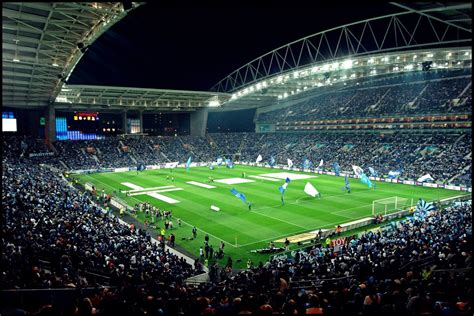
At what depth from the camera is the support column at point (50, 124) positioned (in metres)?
71.5

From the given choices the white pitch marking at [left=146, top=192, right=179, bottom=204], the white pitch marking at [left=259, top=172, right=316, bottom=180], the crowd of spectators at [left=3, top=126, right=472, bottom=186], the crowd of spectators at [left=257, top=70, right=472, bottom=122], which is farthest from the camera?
the crowd of spectators at [left=257, top=70, right=472, bottom=122]

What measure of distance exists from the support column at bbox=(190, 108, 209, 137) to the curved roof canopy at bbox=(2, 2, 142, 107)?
5854cm

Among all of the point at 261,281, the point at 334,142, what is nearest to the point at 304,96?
the point at 334,142

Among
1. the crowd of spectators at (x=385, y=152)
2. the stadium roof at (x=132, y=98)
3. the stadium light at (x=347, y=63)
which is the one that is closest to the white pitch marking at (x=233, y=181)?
the crowd of spectators at (x=385, y=152)

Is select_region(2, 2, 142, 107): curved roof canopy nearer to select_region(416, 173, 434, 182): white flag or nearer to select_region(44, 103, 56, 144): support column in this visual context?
select_region(44, 103, 56, 144): support column

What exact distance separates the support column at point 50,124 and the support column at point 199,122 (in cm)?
3668

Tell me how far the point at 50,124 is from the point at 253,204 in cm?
5286

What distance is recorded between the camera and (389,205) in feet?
128

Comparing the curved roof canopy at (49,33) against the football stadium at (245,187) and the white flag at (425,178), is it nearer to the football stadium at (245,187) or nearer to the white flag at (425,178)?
the football stadium at (245,187)

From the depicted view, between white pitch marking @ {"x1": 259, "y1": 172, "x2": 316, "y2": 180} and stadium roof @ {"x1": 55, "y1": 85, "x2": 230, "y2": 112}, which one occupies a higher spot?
stadium roof @ {"x1": 55, "y1": 85, "x2": 230, "y2": 112}

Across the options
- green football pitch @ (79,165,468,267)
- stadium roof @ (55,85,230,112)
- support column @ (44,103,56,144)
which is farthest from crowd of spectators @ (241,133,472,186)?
support column @ (44,103,56,144)

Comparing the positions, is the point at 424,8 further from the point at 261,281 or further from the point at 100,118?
the point at 100,118

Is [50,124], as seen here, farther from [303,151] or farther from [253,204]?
[303,151]

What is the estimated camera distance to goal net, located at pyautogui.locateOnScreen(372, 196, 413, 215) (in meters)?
36.9
